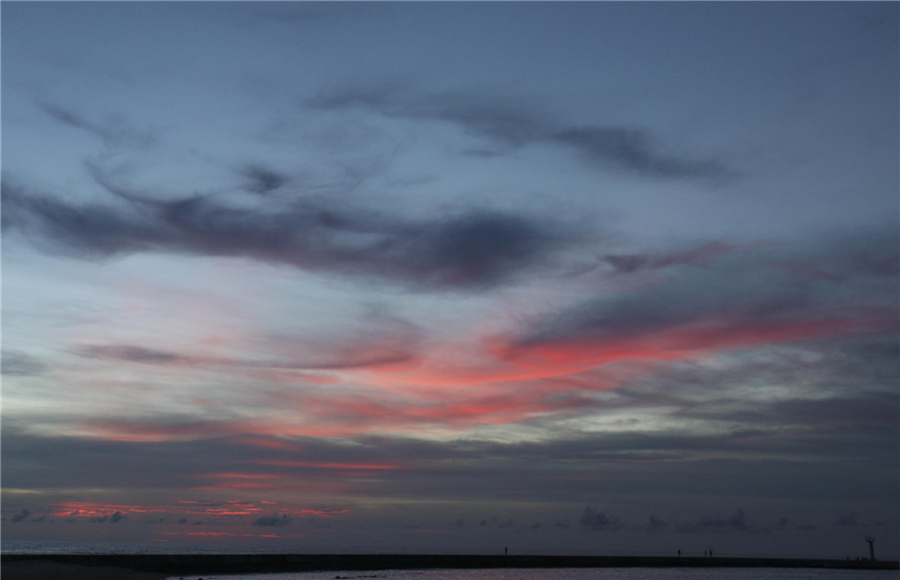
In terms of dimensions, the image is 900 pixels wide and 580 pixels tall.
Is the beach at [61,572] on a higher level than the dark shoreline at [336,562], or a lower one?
higher

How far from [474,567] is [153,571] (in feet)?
231

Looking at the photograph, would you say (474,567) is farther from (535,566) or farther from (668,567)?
(668,567)

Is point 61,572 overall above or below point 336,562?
above

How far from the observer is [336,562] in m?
130

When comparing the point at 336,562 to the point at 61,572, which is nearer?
the point at 61,572

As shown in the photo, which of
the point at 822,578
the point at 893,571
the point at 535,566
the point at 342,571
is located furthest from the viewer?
the point at 893,571

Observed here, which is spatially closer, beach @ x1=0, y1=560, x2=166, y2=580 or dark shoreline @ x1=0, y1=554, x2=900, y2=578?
beach @ x1=0, y1=560, x2=166, y2=580

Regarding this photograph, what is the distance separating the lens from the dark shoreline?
100438mm

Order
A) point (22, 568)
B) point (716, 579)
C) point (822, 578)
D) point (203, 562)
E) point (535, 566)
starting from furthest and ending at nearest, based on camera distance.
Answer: point (535, 566) < point (822, 578) < point (716, 579) < point (203, 562) < point (22, 568)

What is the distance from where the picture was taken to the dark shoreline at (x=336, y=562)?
10044cm

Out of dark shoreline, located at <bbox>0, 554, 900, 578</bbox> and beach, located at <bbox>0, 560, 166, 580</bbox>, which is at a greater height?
beach, located at <bbox>0, 560, 166, 580</bbox>

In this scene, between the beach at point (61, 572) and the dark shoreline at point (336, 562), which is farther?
the dark shoreline at point (336, 562)

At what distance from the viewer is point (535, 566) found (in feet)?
533

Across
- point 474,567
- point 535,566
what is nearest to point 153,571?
point 474,567
